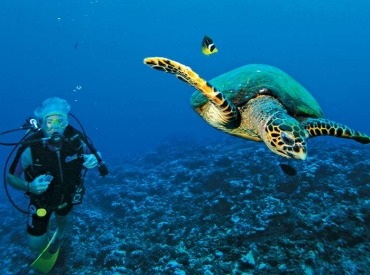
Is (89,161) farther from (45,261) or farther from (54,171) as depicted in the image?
(45,261)

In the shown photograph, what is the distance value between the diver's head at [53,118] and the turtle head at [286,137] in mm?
2811

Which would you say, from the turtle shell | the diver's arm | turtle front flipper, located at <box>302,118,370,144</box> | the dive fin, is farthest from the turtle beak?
the dive fin

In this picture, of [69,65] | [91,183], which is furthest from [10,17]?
[91,183]

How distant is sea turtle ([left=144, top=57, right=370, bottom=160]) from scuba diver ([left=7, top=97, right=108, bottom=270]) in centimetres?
192

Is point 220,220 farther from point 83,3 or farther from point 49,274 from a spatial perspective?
point 83,3

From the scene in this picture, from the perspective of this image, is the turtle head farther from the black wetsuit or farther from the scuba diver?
the black wetsuit

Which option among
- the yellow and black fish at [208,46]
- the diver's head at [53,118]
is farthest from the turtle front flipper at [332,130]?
the diver's head at [53,118]

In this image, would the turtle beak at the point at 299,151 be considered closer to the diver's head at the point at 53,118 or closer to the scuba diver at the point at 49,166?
the scuba diver at the point at 49,166

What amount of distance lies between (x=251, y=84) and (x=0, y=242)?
7047 millimetres

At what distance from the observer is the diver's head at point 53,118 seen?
384 centimetres

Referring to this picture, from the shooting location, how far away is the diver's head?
3.84 metres

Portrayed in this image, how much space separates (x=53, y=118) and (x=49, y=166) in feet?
2.22

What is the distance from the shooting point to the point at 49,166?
3834 millimetres

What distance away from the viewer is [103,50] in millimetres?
96062
